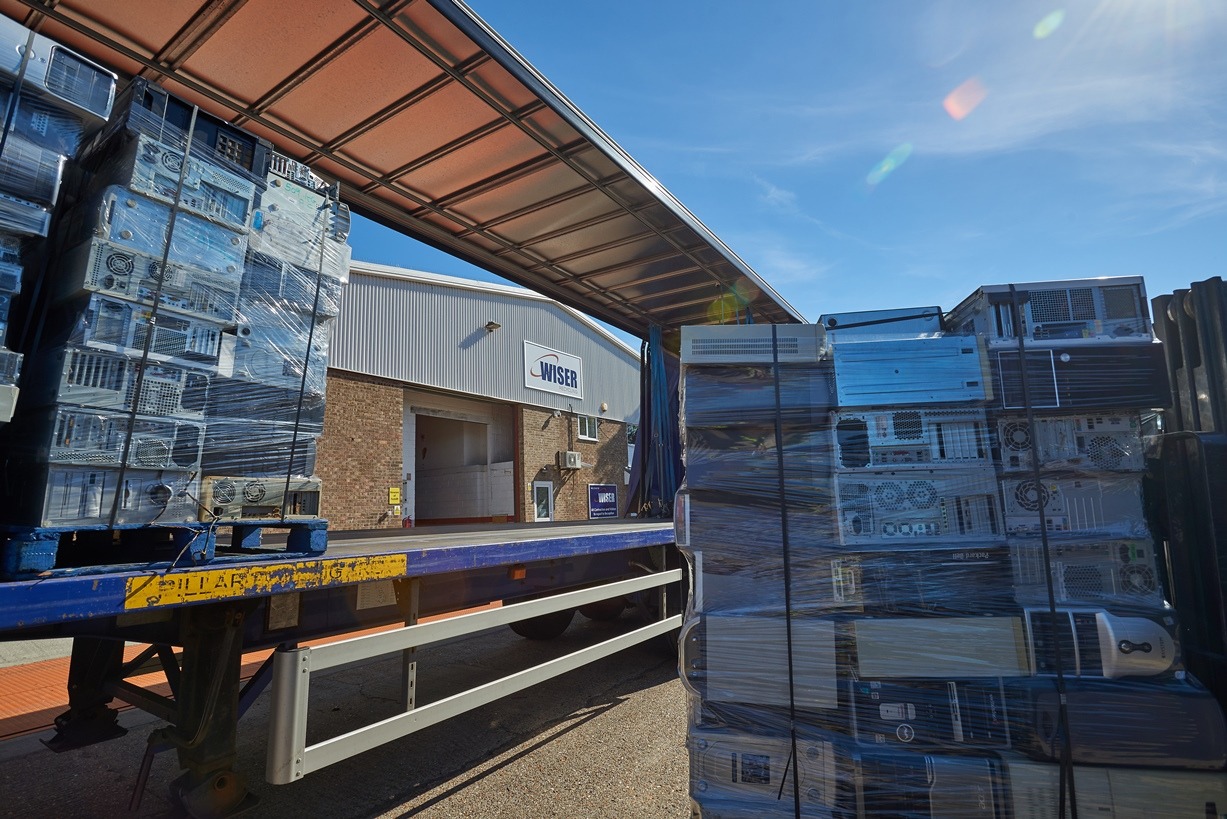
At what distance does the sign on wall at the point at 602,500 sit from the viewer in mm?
19859

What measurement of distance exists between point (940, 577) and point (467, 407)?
15227mm

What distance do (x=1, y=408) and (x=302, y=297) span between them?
1256 mm

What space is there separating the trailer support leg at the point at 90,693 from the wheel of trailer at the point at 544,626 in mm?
3964

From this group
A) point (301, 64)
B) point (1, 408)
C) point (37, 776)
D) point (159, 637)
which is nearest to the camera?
point (1, 408)

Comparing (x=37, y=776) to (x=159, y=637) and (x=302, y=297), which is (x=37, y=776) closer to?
(x=159, y=637)

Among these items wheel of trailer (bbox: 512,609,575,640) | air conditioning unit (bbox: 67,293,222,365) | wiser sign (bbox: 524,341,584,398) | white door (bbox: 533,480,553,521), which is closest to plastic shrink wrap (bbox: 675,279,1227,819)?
air conditioning unit (bbox: 67,293,222,365)

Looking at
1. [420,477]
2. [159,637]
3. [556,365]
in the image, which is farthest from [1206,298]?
[420,477]

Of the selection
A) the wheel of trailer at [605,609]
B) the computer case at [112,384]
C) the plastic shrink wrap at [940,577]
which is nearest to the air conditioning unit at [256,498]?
the computer case at [112,384]

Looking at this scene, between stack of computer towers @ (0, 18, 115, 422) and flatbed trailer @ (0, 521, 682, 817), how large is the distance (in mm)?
703

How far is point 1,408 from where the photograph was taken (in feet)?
6.97

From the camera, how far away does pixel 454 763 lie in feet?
13.4

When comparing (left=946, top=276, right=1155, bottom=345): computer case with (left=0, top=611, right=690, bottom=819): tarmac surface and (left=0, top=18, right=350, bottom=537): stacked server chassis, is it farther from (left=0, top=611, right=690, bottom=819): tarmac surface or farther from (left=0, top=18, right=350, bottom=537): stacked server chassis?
(left=0, top=18, right=350, bottom=537): stacked server chassis

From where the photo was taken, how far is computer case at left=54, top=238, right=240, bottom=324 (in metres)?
2.37

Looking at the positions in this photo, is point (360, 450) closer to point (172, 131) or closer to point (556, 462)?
point (556, 462)
